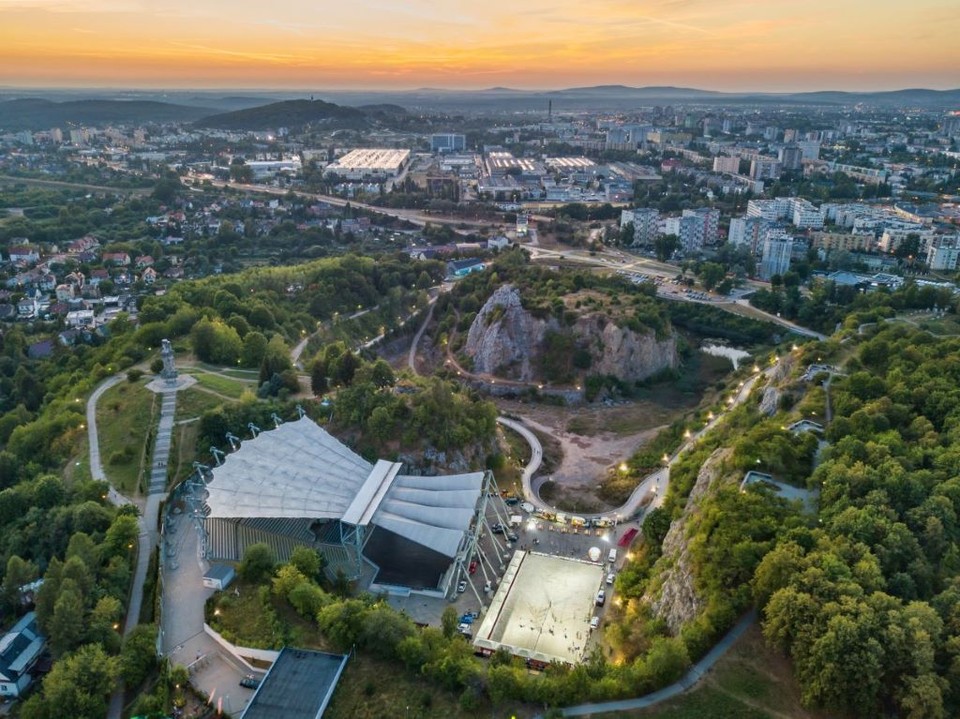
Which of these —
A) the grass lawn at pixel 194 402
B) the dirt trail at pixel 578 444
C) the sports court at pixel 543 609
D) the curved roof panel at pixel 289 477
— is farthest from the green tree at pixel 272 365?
the sports court at pixel 543 609

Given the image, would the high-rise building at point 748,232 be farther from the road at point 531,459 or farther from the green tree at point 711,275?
the road at point 531,459

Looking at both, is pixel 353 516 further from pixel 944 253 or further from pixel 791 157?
pixel 791 157

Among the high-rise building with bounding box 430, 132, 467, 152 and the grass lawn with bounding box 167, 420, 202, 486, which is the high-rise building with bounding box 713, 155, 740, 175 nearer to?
the high-rise building with bounding box 430, 132, 467, 152

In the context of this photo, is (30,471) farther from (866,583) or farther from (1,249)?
(1,249)

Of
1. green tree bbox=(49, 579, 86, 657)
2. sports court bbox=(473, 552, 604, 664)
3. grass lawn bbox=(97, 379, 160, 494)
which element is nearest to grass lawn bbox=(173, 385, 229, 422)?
grass lawn bbox=(97, 379, 160, 494)

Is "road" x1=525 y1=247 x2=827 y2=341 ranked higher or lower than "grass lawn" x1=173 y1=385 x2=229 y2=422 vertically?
higher

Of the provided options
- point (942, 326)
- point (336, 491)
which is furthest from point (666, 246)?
point (336, 491)

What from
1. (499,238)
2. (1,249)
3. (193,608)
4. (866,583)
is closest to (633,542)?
(866,583)
